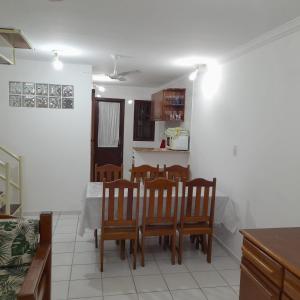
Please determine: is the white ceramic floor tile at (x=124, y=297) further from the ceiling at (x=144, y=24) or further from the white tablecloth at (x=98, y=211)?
the ceiling at (x=144, y=24)

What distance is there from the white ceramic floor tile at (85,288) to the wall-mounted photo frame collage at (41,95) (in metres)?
2.59

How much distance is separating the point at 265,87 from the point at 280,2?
33.2 inches

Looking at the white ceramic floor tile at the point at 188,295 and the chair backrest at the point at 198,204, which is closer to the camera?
the white ceramic floor tile at the point at 188,295

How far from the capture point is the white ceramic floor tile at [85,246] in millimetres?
3317

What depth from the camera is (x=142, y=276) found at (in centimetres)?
278

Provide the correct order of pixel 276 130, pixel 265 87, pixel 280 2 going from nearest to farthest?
pixel 280 2, pixel 276 130, pixel 265 87

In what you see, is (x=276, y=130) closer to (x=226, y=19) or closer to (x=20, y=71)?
(x=226, y=19)

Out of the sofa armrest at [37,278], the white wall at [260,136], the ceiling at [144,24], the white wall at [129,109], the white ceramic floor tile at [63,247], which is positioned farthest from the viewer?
the white wall at [129,109]

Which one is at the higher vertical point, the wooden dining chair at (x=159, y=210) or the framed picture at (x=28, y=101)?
the framed picture at (x=28, y=101)

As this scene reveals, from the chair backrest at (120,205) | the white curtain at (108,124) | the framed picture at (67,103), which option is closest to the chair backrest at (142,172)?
the chair backrest at (120,205)

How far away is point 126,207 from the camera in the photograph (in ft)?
9.53

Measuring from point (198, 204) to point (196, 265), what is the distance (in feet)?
2.17

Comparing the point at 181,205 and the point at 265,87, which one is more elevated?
the point at 265,87

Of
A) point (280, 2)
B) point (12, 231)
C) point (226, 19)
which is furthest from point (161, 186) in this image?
point (280, 2)
